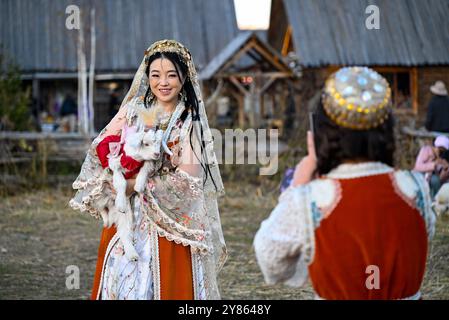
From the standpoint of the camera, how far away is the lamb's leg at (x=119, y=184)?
3.40m

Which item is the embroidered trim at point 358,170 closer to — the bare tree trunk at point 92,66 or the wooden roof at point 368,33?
the wooden roof at point 368,33

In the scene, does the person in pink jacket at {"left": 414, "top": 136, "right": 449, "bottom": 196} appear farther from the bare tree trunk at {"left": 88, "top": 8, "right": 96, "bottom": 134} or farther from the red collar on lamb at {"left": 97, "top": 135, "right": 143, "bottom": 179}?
the bare tree trunk at {"left": 88, "top": 8, "right": 96, "bottom": 134}

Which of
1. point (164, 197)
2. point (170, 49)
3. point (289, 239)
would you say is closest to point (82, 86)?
point (170, 49)

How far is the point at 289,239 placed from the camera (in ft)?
7.87

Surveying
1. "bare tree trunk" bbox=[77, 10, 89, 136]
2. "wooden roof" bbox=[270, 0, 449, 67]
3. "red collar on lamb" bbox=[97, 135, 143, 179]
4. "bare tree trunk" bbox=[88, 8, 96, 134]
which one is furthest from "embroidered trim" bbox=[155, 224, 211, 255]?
"bare tree trunk" bbox=[88, 8, 96, 134]

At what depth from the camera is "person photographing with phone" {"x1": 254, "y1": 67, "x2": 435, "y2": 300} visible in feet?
7.75

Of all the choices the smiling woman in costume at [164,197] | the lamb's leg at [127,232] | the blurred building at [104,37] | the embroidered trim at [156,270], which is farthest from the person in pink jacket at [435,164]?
the blurred building at [104,37]

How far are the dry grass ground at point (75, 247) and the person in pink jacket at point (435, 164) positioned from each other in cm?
71

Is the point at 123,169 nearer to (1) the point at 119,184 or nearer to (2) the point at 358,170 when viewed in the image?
(1) the point at 119,184

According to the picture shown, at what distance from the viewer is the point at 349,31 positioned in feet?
57.1

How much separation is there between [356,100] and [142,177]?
1352 mm

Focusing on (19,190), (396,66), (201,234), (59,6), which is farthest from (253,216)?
(59,6)
